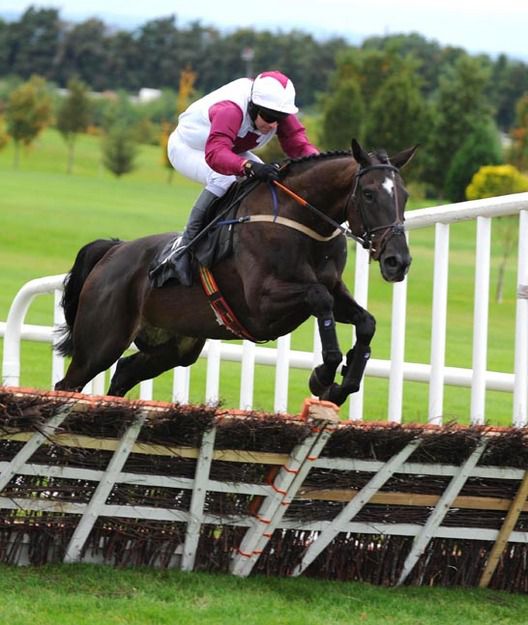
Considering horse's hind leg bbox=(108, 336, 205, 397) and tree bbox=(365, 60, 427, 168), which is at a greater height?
tree bbox=(365, 60, 427, 168)

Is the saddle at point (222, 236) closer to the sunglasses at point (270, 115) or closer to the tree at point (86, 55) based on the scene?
the sunglasses at point (270, 115)

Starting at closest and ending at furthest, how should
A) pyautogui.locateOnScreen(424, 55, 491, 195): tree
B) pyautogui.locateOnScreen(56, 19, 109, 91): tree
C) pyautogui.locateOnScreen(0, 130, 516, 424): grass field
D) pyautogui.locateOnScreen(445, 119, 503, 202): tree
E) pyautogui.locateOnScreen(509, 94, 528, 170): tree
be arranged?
pyautogui.locateOnScreen(0, 130, 516, 424): grass field, pyautogui.locateOnScreen(445, 119, 503, 202): tree, pyautogui.locateOnScreen(424, 55, 491, 195): tree, pyautogui.locateOnScreen(509, 94, 528, 170): tree, pyautogui.locateOnScreen(56, 19, 109, 91): tree

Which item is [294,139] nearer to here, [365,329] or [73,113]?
[365,329]

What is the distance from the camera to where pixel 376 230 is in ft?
18.4

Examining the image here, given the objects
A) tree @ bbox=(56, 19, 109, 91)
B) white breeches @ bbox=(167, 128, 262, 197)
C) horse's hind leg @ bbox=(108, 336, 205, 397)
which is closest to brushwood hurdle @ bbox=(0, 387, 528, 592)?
white breeches @ bbox=(167, 128, 262, 197)

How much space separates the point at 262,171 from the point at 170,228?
923 inches

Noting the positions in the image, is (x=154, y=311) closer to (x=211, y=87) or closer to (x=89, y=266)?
(x=89, y=266)

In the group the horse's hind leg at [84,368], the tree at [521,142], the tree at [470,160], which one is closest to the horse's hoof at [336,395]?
Result: the horse's hind leg at [84,368]

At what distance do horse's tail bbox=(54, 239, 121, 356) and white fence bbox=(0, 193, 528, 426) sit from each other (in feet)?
0.71

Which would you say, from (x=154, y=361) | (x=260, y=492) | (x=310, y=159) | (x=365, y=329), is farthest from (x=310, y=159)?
(x=260, y=492)

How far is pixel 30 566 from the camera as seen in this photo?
4.86 metres

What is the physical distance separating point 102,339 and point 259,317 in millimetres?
1416

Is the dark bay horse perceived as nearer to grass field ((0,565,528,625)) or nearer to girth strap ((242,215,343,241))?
girth strap ((242,215,343,241))

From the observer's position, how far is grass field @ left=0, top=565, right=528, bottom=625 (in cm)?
435
